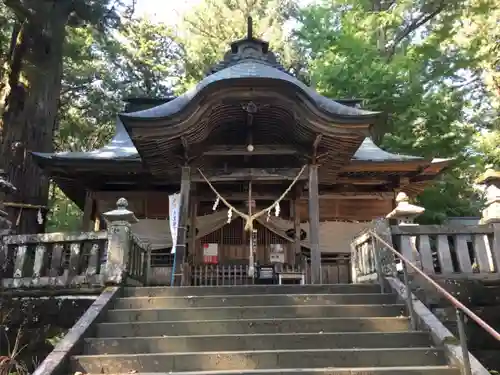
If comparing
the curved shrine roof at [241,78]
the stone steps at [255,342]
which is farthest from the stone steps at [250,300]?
the curved shrine roof at [241,78]

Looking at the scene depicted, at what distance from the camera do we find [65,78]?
18703mm

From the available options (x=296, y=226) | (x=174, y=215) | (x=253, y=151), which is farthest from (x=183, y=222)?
(x=296, y=226)

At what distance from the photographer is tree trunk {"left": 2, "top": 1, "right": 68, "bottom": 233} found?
10.6 m

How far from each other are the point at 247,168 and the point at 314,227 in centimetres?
204

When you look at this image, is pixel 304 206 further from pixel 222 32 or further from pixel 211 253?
pixel 222 32

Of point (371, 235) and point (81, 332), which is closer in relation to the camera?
point (81, 332)

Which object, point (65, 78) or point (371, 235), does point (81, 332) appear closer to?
point (371, 235)

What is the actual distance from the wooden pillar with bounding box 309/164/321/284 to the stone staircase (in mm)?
1666

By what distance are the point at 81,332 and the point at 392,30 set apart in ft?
56.5

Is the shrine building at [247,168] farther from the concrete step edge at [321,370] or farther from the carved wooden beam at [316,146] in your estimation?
the concrete step edge at [321,370]

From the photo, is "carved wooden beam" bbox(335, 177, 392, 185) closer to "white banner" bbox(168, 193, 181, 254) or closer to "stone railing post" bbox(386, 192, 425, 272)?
"stone railing post" bbox(386, 192, 425, 272)

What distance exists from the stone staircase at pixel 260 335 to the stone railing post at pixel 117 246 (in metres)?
0.30

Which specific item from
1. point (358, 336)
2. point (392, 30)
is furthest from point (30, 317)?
point (392, 30)

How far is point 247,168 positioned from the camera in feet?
32.3
